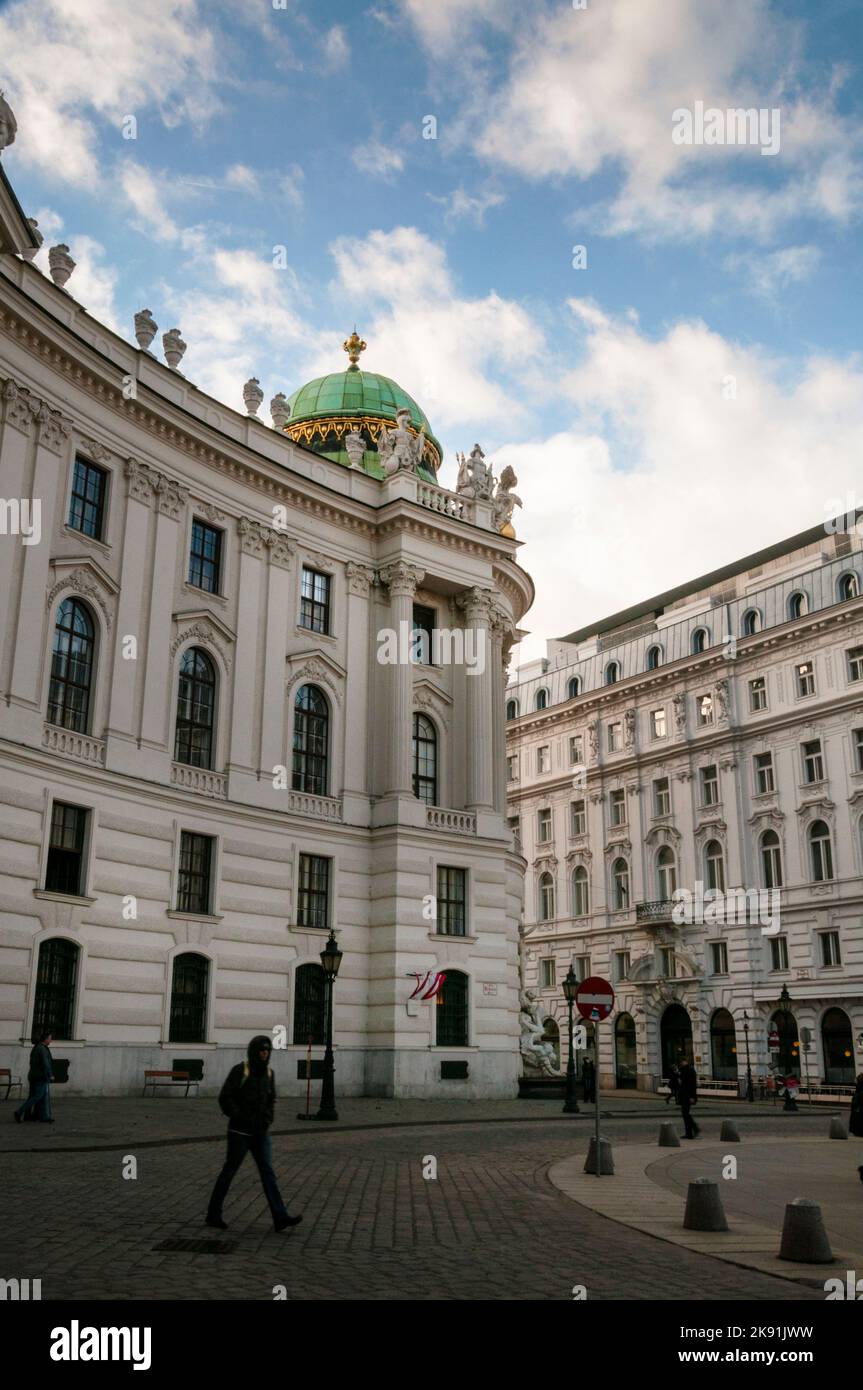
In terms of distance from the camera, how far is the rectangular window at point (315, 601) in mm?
39909

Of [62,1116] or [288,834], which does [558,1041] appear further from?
[62,1116]

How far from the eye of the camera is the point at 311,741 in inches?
1534

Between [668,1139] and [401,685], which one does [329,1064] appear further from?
[401,685]

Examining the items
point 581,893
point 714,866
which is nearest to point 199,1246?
point 714,866

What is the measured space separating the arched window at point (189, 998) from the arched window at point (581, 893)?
4093cm

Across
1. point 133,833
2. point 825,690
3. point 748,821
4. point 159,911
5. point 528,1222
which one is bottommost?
point 528,1222

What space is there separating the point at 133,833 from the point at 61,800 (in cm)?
276

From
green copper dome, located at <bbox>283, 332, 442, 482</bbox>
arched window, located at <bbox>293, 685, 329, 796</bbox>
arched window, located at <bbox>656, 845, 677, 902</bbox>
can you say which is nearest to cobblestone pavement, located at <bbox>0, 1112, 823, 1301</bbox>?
arched window, located at <bbox>293, 685, 329, 796</bbox>

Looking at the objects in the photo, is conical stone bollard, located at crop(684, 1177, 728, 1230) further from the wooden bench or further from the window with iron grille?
the window with iron grille

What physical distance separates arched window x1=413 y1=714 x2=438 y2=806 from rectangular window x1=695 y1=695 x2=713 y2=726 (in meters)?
27.4

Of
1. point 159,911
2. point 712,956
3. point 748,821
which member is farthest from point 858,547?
point 159,911

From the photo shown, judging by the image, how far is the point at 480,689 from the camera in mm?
43031

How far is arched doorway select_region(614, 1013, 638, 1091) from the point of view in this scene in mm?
66562

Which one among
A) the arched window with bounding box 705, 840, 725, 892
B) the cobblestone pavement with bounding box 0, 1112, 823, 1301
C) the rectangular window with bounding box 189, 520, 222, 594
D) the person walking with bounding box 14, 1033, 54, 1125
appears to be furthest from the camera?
the arched window with bounding box 705, 840, 725, 892
